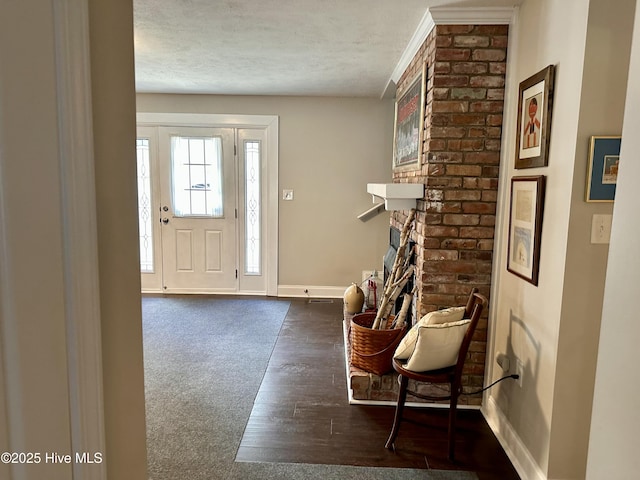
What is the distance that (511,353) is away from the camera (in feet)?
7.36

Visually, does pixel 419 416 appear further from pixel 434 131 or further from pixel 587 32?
pixel 587 32

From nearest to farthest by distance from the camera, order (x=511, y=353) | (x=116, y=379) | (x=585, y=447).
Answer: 1. (x=116, y=379)
2. (x=585, y=447)
3. (x=511, y=353)

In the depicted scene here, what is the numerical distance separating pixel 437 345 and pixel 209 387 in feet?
5.07

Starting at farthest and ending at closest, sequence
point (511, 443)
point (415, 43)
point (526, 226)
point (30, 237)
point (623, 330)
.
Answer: point (415, 43), point (511, 443), point (526, 226), point (623, 330), point (30, 237)

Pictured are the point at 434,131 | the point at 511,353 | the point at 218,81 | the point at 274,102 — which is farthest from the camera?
the point at 274,102

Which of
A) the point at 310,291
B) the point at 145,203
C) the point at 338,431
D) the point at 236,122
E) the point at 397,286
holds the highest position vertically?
the point at 236,122

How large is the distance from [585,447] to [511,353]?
1.71 feet

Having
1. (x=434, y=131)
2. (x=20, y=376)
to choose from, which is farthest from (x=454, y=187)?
(x=20, y=376)

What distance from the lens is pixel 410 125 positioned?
3139mm

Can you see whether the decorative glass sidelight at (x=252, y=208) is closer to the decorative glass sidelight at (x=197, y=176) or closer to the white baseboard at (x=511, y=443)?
the decorative glass sidelight at (x=197, y=176)

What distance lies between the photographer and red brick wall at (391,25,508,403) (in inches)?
94.0

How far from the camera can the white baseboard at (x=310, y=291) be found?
5.03 m

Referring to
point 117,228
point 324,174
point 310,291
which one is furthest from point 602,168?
point 310,291

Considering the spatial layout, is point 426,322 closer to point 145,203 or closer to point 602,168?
point 602,168
